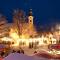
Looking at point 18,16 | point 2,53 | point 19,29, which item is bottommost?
point 2,53

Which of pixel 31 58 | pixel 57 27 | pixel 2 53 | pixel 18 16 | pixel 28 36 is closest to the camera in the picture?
pixel 31 58

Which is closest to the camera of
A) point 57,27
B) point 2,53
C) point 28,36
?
point 2,53

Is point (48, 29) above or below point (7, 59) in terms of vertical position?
above

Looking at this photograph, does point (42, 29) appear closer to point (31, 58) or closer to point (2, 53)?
point (2, 53)

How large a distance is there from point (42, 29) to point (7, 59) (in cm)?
3647

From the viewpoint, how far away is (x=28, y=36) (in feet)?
104

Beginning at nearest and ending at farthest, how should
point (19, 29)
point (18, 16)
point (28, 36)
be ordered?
1. point (19, 29)
2. point (18, 16)
3. point (28, 36)

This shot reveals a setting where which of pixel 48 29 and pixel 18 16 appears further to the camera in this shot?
pixel 48 29

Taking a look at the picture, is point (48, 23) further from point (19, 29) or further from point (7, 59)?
point (7, 59)

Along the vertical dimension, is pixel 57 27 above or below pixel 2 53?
above

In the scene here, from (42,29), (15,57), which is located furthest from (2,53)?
(42,29)

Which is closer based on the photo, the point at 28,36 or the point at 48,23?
the point at 28,36

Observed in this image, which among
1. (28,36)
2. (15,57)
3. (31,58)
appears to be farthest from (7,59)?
(28,36)

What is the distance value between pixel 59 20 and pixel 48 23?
2093 millimetres
